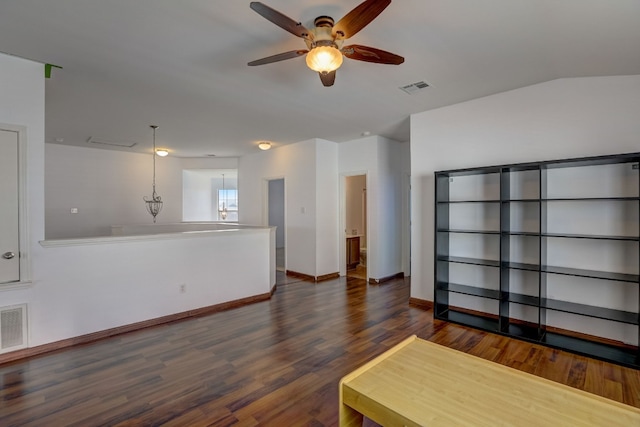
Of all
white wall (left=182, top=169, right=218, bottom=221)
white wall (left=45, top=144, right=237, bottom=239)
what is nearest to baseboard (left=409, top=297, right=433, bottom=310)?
white wall (left=45, top=144, right=237, bottom=239)

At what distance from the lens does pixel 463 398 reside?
1.50m

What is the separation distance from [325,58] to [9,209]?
317 centimetres

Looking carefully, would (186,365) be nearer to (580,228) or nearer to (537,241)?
(537,241)

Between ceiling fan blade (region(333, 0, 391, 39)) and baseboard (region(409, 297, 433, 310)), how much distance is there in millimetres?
3598

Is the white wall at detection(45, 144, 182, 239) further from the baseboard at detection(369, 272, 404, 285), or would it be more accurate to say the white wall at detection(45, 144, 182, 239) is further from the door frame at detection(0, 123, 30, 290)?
the baseboard at detection(369, 272, 404, 285)

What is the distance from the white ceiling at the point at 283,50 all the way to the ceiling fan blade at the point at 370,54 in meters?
0.25

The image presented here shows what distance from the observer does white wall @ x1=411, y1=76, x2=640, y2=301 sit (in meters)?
3.05

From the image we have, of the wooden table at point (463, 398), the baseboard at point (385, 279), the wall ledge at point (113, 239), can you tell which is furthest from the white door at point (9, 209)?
the baseboard at point (385, 279)

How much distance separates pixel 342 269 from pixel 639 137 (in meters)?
4.71

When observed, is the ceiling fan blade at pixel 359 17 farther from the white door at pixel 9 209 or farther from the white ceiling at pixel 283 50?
the white door at pixel 9 209

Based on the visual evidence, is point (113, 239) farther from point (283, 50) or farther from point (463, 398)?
point (463, 398)

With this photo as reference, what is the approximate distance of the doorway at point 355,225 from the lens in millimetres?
7184

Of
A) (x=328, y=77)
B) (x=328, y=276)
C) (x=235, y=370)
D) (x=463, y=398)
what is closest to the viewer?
(x=463, y=398)

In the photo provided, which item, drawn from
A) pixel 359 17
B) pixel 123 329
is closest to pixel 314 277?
pixel 123 329
